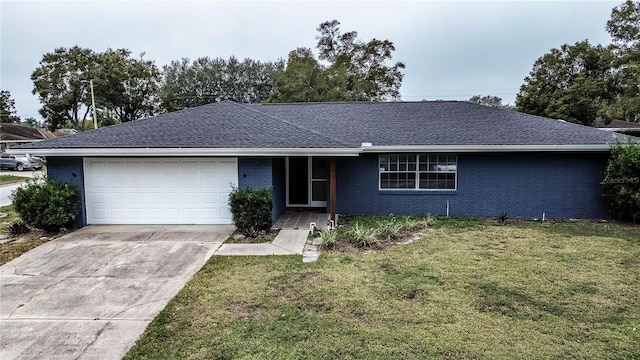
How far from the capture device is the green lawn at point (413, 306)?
4141 millimetres

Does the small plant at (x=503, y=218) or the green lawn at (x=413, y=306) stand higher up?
the small plant at (x=503, y=218)

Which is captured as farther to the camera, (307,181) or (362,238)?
(307,181)

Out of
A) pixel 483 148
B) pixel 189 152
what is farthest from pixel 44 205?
pixel 483 148

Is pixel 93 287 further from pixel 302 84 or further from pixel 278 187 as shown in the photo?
pixel 302 84

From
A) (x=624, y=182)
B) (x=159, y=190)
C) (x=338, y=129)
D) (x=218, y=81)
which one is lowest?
(x=159, y=190)

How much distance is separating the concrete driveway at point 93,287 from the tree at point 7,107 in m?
61.2

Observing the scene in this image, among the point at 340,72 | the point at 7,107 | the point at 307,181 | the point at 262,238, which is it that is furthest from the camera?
the point at 7,107

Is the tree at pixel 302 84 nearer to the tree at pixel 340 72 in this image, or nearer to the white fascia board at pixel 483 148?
the tree at pixel 340 72

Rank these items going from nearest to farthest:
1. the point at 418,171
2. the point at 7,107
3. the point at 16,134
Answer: the point at 418,171, the point at 16,134, the point at 7,107

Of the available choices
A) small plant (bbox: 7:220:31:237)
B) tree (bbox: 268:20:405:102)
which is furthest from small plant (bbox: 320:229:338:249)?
tree (bbox: 268:20:405:102)

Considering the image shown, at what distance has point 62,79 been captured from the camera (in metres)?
35.2

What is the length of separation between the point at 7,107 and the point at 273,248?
225 feet

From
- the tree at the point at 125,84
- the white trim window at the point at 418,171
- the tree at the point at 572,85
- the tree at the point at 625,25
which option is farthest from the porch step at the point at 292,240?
the tree at the point at 125,84

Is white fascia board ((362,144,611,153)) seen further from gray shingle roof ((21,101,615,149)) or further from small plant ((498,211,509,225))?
small plant ((498,211,509,225))
